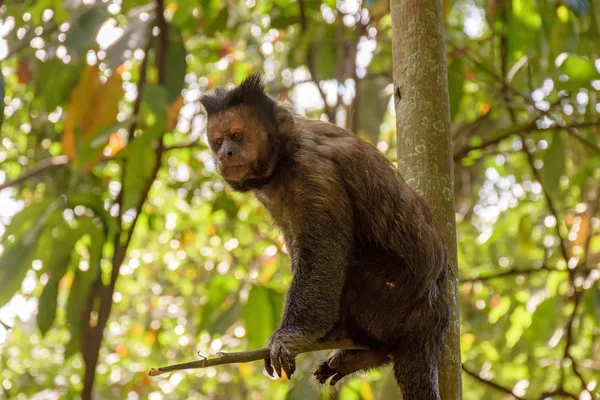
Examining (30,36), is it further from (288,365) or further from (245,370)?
(245,370)

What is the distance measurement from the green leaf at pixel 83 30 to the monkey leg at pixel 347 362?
209 centimetres

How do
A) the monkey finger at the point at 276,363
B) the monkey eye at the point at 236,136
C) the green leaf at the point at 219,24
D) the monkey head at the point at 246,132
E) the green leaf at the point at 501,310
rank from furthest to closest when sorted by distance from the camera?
1. the green leaf at the point at 501,310
2. the green leaf at the point at 219,24
3. the monkey eye at the point at 236,136
4. the monkey head at the point at 246,132
5. the monkey finger at the point at 276,363

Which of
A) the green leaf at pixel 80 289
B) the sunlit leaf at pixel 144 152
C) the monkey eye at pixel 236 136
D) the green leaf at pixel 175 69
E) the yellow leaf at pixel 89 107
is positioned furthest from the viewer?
the green leaf at pixel 175 69

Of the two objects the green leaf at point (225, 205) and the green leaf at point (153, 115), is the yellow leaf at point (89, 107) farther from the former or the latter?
the green leaf at point (225, 205)

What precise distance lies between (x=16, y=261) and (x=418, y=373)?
2.21 metres

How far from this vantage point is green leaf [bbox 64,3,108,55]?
378cm

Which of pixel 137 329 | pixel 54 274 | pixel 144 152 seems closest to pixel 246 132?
pixel 144 152

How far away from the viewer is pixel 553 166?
4469 mm

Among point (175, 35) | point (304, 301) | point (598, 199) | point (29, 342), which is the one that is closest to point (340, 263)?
point (304, 301)

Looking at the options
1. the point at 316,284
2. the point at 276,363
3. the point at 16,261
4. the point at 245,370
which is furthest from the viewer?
the point at 245,370

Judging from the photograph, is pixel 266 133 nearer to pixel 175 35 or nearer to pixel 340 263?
pixel 340 263

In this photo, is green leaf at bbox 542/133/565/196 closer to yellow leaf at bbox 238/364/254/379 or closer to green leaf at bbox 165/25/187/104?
green leaf at bbox 165/25/187/104

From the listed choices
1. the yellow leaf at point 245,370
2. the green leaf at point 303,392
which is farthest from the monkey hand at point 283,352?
the yellow leaf at point 245,370

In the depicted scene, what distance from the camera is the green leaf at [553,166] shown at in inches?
175
